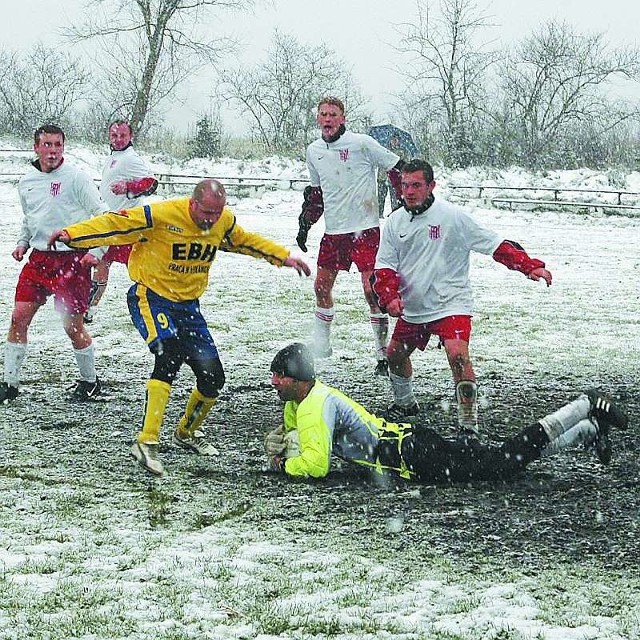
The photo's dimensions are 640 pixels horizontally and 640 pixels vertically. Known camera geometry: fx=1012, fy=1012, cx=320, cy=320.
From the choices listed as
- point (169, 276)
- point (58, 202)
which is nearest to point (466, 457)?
point (169, 276)

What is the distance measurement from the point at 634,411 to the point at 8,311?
721 cm

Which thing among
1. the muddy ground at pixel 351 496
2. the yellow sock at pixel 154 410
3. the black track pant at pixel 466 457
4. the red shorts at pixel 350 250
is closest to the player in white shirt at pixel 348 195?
the red shorts at pixel 350 250

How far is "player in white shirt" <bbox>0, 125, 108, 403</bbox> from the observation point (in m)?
7.69

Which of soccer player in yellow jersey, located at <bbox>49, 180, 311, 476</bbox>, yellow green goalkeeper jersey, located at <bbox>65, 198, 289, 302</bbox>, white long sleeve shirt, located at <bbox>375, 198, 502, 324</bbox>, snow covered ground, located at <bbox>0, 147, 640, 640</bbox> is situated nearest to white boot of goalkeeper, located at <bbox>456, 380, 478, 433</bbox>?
white long sleeve shirt, located at <bbox>375, 198, 502, 324</bbox>

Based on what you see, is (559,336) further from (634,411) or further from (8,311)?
(8,311)

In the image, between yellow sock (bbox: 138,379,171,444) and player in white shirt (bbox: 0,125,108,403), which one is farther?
player in white shirt (bbox: 0,125,108,403)

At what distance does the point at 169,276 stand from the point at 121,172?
5581 millimetres

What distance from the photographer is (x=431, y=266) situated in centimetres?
688

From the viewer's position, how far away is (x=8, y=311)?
1159 centimetres

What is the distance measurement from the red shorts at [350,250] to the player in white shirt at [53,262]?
88.6 inches

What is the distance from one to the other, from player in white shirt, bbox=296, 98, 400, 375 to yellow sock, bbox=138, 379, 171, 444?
128 inches

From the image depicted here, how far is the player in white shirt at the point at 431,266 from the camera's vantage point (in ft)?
21.9

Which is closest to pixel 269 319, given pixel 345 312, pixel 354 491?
pixel 345 312

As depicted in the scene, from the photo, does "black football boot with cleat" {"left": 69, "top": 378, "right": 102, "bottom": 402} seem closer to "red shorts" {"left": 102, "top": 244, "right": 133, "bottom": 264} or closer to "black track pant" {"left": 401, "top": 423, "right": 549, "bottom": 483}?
"black track pant" {"left": 401, "top": 423, "right": 549, "bottom": 483}
